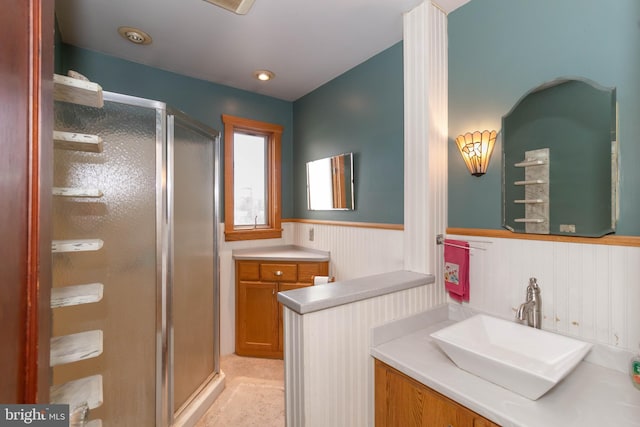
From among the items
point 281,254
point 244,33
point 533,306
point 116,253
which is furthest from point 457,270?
point 244,33

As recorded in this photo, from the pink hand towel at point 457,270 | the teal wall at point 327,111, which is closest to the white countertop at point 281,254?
the teal wall at point 327,111

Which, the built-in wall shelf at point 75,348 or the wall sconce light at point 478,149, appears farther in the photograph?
the wall sconce light at point 478,149

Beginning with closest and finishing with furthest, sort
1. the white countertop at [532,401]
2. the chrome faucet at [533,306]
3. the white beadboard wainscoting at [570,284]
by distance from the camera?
the white countertop at [532,401] < the white beadboard wainscoting at [570,284] < the chrome faucet at [533,306]

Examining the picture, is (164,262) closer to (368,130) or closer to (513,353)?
(368,130)

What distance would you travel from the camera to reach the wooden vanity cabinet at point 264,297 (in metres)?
2.53

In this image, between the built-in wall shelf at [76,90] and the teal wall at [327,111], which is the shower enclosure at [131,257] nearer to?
the built-in wall shelf at [76,90]

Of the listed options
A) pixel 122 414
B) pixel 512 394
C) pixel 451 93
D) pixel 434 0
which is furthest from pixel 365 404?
pixel 434 0

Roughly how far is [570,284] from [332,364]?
3.69ft

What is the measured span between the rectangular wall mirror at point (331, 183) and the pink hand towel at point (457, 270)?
93cm

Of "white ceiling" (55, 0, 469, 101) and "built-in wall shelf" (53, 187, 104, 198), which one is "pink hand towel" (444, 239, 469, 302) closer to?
"white ceiling" (55, 0, 469, 101)

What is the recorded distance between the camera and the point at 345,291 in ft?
4.36

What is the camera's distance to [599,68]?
1.22 metres

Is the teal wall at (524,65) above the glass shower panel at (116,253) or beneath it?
above

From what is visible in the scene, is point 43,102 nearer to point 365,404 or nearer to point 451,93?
point 365,404
